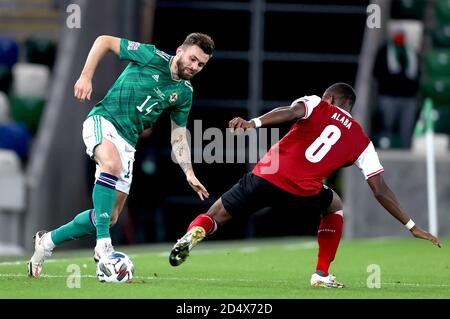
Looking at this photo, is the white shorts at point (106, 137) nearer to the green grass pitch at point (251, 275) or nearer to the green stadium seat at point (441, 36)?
the green grass pitch at point (251, 275)

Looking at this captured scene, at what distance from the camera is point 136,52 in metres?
10.1

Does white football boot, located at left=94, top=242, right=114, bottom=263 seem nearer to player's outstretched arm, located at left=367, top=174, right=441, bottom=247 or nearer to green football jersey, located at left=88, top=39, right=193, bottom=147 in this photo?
green football jersey, located at left=88, top=39, right=193, bottom=147

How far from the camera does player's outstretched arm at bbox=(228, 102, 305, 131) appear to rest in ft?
28.7

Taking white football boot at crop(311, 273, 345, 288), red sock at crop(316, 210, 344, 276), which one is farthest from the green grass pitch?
red sock at crop(316, 210, 344, 276)

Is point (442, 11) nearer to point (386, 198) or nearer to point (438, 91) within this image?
point (438, 91)

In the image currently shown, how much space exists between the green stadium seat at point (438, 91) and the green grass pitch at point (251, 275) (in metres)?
5.53

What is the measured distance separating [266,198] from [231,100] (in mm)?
12255

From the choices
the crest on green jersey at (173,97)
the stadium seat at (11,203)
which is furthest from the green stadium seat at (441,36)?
the crest on green jersey at (173,97)

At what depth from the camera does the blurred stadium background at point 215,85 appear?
1841 cm

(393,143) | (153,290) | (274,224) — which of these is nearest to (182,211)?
(274,224)

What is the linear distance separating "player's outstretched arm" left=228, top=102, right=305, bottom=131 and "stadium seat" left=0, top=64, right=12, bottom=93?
11.6m

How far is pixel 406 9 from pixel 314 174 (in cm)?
1281

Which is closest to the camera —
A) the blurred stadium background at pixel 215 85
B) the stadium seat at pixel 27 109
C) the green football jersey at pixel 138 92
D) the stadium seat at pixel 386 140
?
the green football jersey at pixel 138 92
